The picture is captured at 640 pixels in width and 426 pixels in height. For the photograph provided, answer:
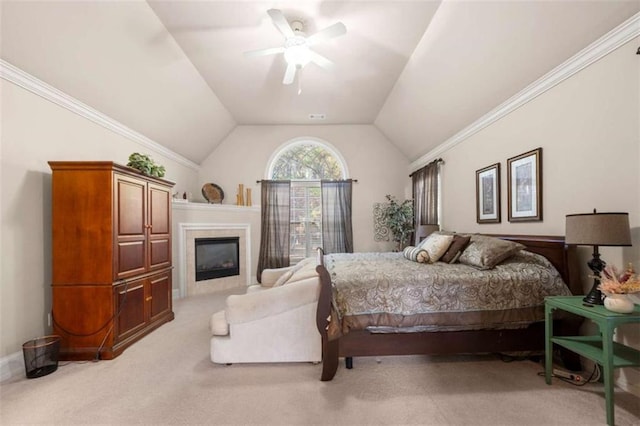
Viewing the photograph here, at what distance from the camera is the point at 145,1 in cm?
250

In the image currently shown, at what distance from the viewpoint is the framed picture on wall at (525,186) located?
2705 millimetres

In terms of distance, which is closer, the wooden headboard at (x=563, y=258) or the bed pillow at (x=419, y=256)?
the wooden headboard at (x=563, y=258)

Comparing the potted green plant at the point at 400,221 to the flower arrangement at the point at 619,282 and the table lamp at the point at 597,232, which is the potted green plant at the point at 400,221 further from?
the flower arrangement at the point at 619,282

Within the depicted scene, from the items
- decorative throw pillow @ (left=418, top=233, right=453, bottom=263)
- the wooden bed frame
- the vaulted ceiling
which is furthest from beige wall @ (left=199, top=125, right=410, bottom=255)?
the wooden bed frame

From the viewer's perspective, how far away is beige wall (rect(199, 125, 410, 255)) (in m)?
5.80

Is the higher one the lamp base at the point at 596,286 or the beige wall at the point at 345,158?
the beige wall at the point at 345,158

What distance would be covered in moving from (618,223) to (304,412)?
2354 millimetres

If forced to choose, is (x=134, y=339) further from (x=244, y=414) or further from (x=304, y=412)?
(x=304, y=412)

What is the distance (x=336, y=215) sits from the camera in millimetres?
5777

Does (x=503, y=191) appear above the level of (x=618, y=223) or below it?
above

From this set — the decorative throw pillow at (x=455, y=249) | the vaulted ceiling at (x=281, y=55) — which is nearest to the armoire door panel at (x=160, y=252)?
the vaulted ceiling at (x=281, y=55)

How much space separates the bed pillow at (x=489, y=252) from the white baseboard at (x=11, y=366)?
13.3ft

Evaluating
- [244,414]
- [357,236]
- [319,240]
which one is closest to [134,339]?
[244,414]

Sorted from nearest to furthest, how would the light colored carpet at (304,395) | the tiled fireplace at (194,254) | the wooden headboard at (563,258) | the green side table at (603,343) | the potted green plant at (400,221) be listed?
the green side table at (603,343) < the light colored carpet at (304,395) < the wooden headboard at (563,258) < the tiled fireplace at (194,254) < the potted green plant at (400,221)
